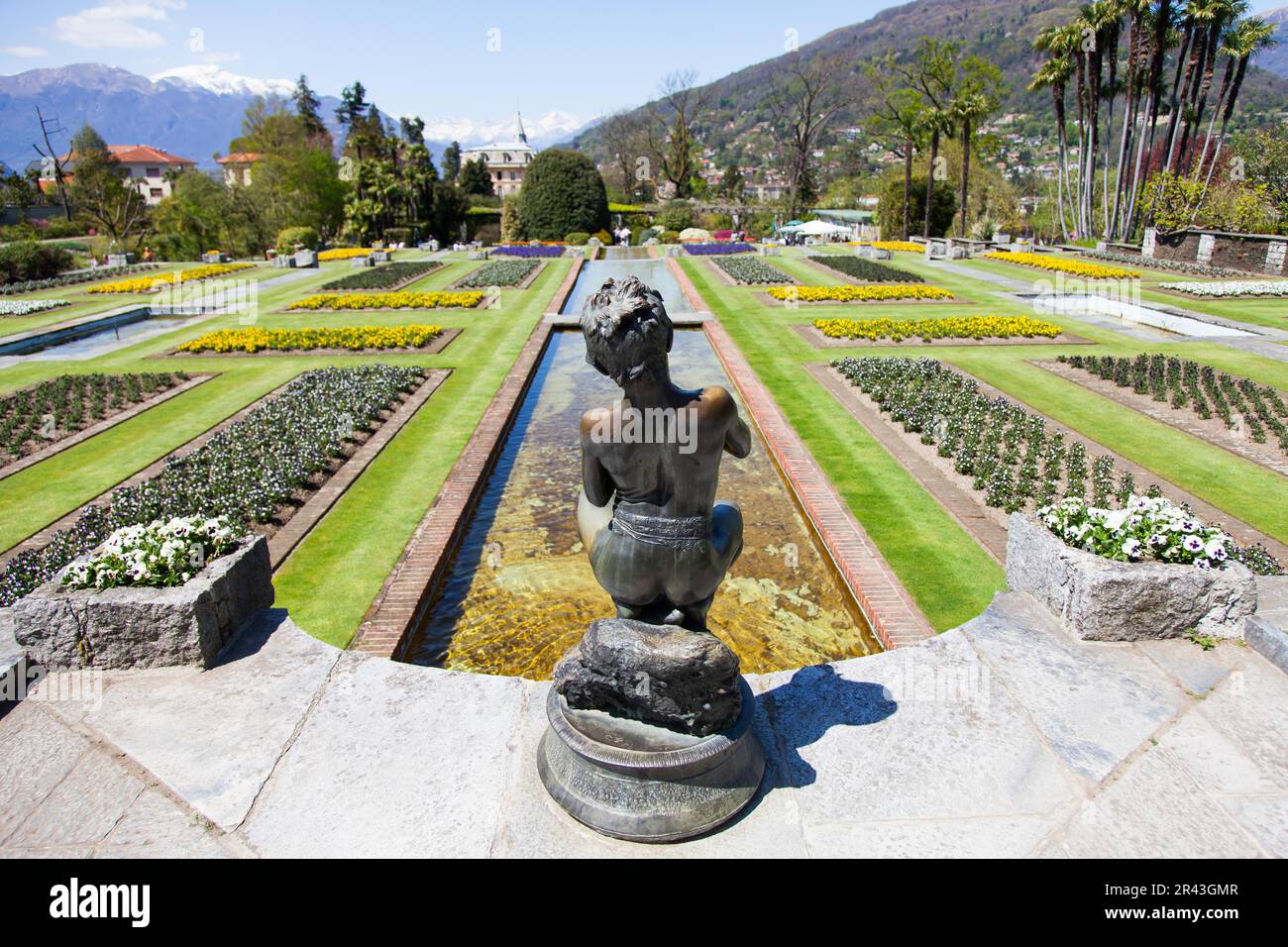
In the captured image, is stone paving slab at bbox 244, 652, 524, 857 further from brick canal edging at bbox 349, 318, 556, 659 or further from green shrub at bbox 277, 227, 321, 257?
green shrub at bbox 277, 227, 321, 257

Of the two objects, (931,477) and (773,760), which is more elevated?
(931,477)

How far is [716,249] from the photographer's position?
131 feet

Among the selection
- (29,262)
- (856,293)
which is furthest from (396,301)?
(29,262)

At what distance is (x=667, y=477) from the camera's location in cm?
373

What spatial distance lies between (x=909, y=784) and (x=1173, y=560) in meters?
2.67

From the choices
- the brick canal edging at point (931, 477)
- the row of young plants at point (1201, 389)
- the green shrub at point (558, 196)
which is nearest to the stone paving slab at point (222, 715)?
the brick canal edging at point (931, 477)

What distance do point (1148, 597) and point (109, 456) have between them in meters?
12.5

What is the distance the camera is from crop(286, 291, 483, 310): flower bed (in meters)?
23.0

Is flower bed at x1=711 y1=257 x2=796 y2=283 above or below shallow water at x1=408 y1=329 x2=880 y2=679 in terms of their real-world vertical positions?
above

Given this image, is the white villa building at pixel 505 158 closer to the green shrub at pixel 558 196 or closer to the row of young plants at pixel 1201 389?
the green shrub at pixel 558 196

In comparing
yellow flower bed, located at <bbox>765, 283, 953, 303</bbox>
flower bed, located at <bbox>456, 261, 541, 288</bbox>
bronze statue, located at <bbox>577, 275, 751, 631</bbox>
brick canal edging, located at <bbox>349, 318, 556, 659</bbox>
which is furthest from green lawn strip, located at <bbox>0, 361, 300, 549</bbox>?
yellow flower bed, located at <bbox>765, 283, 953, 303</bbox>

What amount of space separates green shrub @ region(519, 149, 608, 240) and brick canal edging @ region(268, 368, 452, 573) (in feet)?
126

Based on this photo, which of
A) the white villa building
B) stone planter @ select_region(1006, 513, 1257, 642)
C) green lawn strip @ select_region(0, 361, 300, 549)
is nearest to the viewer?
stone planter @ select_region(1006, 513, 1257, 642)

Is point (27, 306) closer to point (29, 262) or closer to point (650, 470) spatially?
point (29, 262)
